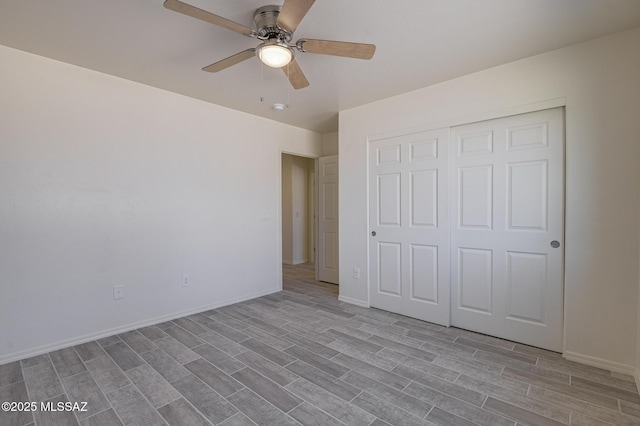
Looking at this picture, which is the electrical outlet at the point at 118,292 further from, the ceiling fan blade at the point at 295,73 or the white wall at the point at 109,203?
the ceiling fan blade at the point at 295,73

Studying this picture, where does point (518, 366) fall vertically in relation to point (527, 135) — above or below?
below

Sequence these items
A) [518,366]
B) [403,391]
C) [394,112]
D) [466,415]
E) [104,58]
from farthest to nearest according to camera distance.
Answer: [394,112] → [104,58] → [518,366] → [403,391] → [466,415]

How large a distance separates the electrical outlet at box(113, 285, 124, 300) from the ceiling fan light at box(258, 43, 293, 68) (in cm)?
254

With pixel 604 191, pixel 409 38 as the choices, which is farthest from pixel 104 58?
pixel 604 191

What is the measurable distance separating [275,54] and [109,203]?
218 cm

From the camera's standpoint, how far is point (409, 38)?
7.20ft

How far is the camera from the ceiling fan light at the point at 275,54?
1.85 meters

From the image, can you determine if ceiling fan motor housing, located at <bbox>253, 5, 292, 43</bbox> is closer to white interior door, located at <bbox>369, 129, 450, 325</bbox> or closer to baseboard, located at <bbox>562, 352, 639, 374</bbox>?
white interior door, located at <bbox>369, 129, 450, 325</bbox>

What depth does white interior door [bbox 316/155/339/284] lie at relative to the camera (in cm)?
475

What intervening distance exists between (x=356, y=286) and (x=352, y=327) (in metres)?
0.78

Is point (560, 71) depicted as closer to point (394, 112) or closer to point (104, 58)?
point (394, 112)

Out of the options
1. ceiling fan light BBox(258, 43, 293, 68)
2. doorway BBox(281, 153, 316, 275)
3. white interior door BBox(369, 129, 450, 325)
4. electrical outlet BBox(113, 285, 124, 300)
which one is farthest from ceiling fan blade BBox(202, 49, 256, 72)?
doorway BBox(281, 153, 316, 275)

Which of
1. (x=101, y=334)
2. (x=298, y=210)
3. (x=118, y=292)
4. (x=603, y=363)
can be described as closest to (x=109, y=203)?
(x=118, y=292)

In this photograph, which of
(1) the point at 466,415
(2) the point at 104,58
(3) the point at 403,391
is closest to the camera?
(1) the point at 466,415
